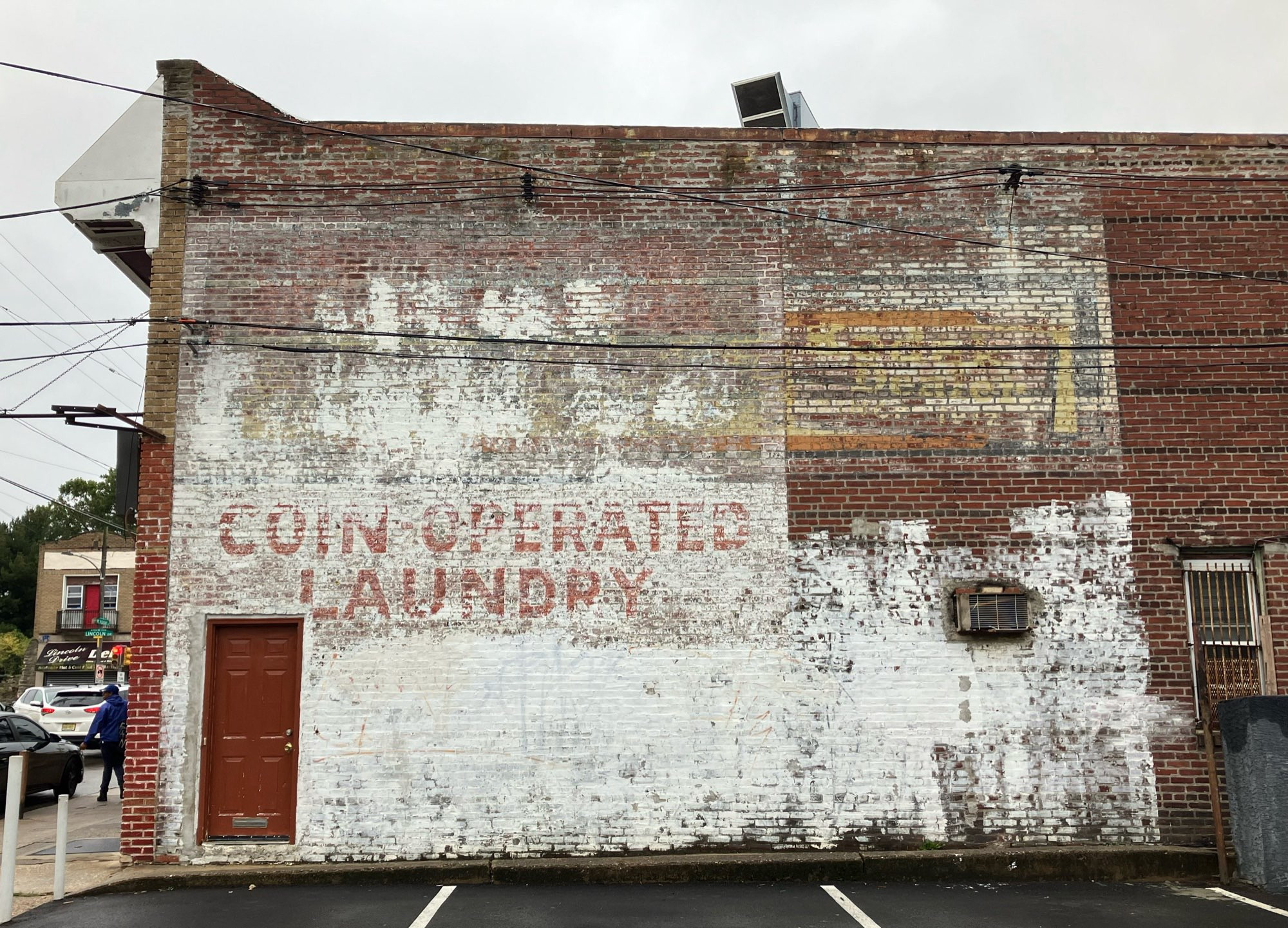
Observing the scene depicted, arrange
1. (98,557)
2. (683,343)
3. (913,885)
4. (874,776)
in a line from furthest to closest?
(98,557) → (683,343) → (874,776) → (913,885)

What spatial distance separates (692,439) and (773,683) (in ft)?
8.32

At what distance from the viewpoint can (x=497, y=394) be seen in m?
10.3

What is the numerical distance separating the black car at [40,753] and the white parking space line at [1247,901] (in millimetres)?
15339

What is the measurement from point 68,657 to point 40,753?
34586 mm

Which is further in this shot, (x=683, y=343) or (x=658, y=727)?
(x=683, y=343)

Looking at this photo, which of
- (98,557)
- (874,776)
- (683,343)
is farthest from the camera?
(98,557)

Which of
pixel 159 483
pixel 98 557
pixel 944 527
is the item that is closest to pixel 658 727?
pixel 944 527

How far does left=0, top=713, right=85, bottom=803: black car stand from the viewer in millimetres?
15656

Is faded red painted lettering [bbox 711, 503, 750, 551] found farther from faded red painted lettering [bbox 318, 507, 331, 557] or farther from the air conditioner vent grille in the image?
faded red painted lettering [bbox 318, 507, 331, 557]

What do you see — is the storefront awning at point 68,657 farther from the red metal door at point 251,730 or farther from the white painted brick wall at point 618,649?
the white painted brick wall at point 618,649

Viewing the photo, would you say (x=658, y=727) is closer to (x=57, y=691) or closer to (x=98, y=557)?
(x=57, y=691)

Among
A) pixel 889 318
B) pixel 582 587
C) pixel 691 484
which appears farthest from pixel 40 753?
pixel 889 318

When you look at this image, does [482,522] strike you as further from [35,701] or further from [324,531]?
[35,701]

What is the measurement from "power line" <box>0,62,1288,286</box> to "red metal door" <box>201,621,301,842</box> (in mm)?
5080
